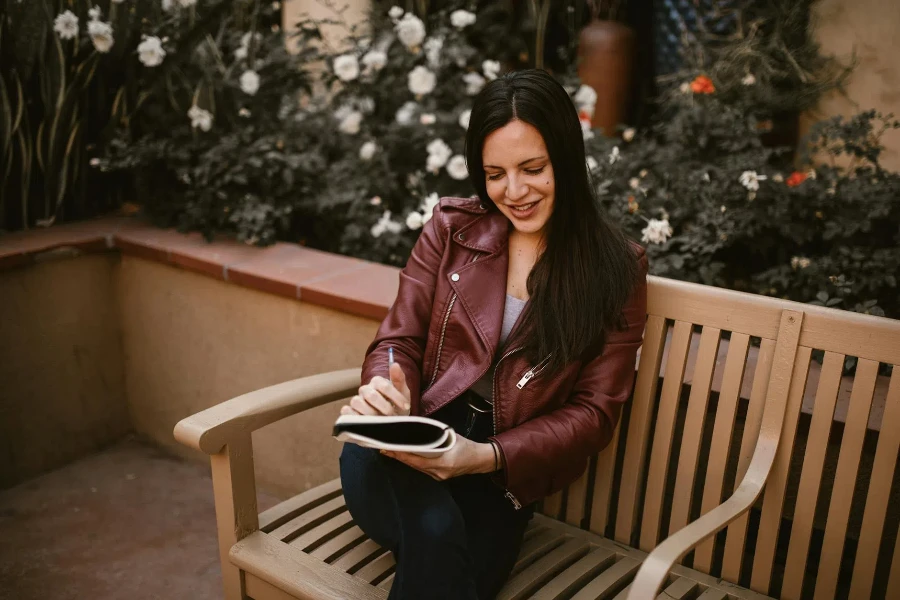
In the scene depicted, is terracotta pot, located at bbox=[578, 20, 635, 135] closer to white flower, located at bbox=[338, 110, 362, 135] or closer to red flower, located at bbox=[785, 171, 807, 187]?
white flower, located at bbox=[338, 110, 362, 135]

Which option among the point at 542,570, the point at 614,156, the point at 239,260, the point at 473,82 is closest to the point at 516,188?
the point at 542,570

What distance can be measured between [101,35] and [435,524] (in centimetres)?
259

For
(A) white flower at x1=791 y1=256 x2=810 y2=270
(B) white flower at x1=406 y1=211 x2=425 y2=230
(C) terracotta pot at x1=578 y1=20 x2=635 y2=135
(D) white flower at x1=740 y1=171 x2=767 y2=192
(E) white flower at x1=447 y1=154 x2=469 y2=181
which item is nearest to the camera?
(A) white flower at x1=791 y1=256 x2=810 y2=270

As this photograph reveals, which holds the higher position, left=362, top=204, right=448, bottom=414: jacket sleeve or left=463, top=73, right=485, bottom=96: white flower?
left=463, top=73, right=485, bottom=96: white flower

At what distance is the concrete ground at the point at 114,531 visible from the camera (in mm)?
2701

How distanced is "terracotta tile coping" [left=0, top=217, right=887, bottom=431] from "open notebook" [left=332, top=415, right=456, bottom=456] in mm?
1083

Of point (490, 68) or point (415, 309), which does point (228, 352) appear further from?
point (490, 68)

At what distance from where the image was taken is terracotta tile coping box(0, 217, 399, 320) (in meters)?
2.77

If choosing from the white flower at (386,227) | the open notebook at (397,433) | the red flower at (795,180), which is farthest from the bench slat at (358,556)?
the red flower at (795,180)

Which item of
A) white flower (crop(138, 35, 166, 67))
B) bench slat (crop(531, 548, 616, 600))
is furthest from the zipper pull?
white flower (crop(138, 35, 166, 67))

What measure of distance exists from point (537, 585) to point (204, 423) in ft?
2.95

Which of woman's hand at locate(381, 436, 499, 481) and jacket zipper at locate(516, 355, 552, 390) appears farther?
jacket zipper at locate(516, 355, 552, 390)

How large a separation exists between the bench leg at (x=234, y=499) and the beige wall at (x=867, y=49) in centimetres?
297

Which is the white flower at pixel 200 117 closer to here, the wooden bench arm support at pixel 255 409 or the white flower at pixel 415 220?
the white flower at pixel 415 220
